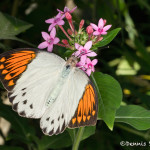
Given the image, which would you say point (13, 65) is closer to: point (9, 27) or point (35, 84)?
point (35, 84)

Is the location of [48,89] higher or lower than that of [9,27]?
lower

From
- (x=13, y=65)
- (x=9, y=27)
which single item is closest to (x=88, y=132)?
(x=13, y=65)

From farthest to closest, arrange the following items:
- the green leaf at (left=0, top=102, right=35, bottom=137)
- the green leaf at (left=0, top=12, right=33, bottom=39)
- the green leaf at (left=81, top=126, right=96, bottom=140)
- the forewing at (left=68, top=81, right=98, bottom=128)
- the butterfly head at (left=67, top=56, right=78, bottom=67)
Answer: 1. the green leaf at (left=0, top=102, right=35, bottom=137)
2. the green leaf at (left=0, top=12, right=33, bottom=39)
3. the green leaf at (left=81, top=126, right=96, bottom=140)
4. the butterfly head at (left=67, top=56, right=78, bottom=67)
5. the forewing at (left=68, top=81, right=98, bottom=128)

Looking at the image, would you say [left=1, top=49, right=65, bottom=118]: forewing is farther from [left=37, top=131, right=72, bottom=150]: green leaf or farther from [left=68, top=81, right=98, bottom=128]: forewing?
[left=37, top=131, right=72, bottom=150]: green leaf

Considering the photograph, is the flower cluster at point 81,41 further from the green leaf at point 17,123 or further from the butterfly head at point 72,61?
the green leaf at point 17,123

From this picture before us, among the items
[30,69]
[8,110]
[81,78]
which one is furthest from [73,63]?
[8,110]

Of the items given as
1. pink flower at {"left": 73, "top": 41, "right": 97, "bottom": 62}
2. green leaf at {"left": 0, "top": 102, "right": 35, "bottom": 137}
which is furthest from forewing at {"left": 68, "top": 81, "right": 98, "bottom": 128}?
green leaf at {"left": 0, "top": 102, "right": 35, "bottom": 137}
